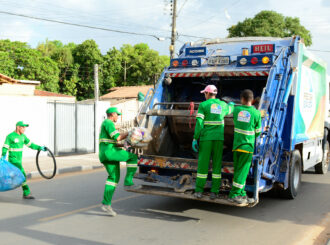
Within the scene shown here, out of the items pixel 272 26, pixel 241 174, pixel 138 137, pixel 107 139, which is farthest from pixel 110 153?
pixel 272 26

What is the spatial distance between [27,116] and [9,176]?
21.4ft

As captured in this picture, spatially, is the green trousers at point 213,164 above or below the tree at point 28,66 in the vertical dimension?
below

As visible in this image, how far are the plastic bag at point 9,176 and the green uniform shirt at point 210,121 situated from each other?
3.23m

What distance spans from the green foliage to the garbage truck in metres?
31.1

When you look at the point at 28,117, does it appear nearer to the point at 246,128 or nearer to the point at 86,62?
the point at 246,128

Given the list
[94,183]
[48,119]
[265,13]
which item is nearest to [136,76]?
[265,13]

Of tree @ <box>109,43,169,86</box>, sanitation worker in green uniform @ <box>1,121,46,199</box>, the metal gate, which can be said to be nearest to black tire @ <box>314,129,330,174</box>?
sanitation worker in green uniform @ <box>1,121,46,199</box>

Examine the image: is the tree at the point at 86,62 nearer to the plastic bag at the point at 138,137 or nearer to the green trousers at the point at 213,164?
the plastic bag at the point at 138,137

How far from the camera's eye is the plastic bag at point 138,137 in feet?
19.1

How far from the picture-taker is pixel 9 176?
6762 millimetres

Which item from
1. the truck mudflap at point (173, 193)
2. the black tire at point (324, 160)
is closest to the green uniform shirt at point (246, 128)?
the truck mudflap at point (173, 193)

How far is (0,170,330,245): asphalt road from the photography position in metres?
4.84

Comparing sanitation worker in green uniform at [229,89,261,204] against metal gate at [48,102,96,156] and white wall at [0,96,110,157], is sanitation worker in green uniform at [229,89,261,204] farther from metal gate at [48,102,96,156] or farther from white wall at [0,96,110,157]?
metal gate at [48,102,96,156]

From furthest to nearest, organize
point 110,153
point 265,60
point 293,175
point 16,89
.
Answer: point 16,89 → point 293,175 → point 265,60 → point 110,153
